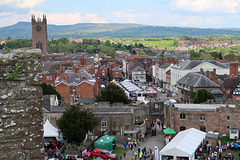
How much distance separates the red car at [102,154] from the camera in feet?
92.5

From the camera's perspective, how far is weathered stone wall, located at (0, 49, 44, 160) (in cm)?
611

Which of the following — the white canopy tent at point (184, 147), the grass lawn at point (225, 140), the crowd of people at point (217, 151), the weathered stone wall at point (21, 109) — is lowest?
the grass lawn at point (225, 140)

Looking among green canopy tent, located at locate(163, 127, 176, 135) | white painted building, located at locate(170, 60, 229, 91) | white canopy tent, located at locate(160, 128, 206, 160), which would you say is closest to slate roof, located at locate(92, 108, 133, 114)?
green canopy tent, located at locate(163, 127, 176, 135)

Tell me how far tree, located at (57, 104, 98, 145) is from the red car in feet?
5.87

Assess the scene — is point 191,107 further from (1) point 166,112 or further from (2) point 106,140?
(2) point 106,140

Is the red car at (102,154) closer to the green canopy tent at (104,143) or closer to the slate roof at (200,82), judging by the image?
the green canopy tent at (104,143)

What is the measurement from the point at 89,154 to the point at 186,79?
101 ft

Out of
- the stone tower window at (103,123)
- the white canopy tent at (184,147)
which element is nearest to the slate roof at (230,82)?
the white canopy tent at (184,147)

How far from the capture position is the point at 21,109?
617cm

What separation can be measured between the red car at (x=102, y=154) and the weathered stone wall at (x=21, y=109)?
22.3 metres

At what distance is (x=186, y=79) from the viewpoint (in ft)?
184

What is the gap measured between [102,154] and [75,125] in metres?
3.08

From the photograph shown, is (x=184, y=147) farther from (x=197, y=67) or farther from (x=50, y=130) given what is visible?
(x=197, y=67)

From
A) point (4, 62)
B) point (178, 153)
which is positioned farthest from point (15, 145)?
point (178, 153)
